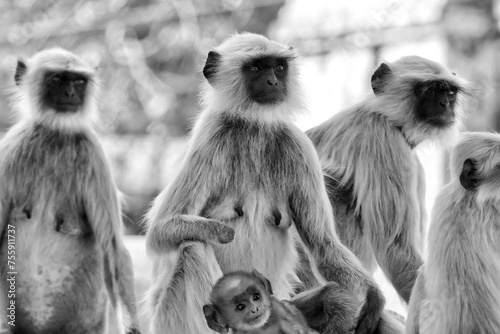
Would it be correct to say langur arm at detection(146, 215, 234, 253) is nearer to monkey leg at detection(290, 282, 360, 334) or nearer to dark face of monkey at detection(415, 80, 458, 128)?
monkey leg at detection(290, 282, 360, 334)

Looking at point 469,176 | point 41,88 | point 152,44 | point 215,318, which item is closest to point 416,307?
point 469,176

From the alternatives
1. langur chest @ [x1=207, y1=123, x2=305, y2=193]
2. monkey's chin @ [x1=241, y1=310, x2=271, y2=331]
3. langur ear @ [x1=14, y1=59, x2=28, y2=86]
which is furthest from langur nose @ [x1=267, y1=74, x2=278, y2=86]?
langur ear @ [x1=14, y1=59, x2=28, y2=86]

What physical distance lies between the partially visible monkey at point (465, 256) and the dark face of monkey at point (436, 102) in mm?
1135

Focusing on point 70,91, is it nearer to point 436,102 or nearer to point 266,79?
point 266,79

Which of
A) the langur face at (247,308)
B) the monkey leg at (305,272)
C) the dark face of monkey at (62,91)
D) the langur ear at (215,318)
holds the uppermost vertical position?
the dark face of monkey at (62,91)

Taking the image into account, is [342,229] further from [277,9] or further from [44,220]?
[277,9]

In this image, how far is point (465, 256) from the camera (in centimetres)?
401

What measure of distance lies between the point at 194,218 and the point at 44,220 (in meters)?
1.22

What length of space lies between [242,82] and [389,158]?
2.96ft

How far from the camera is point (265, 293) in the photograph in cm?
423

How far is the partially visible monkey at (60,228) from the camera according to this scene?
539 centimetres

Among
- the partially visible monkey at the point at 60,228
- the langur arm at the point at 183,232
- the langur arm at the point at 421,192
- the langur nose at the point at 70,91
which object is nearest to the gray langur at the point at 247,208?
the langur arm at the point at 183,232

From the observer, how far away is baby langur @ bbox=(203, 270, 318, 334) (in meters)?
4.14

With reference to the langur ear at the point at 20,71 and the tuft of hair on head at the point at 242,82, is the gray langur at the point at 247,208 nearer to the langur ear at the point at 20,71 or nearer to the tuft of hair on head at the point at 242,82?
the tuft of hair on head at the point at 242,82
